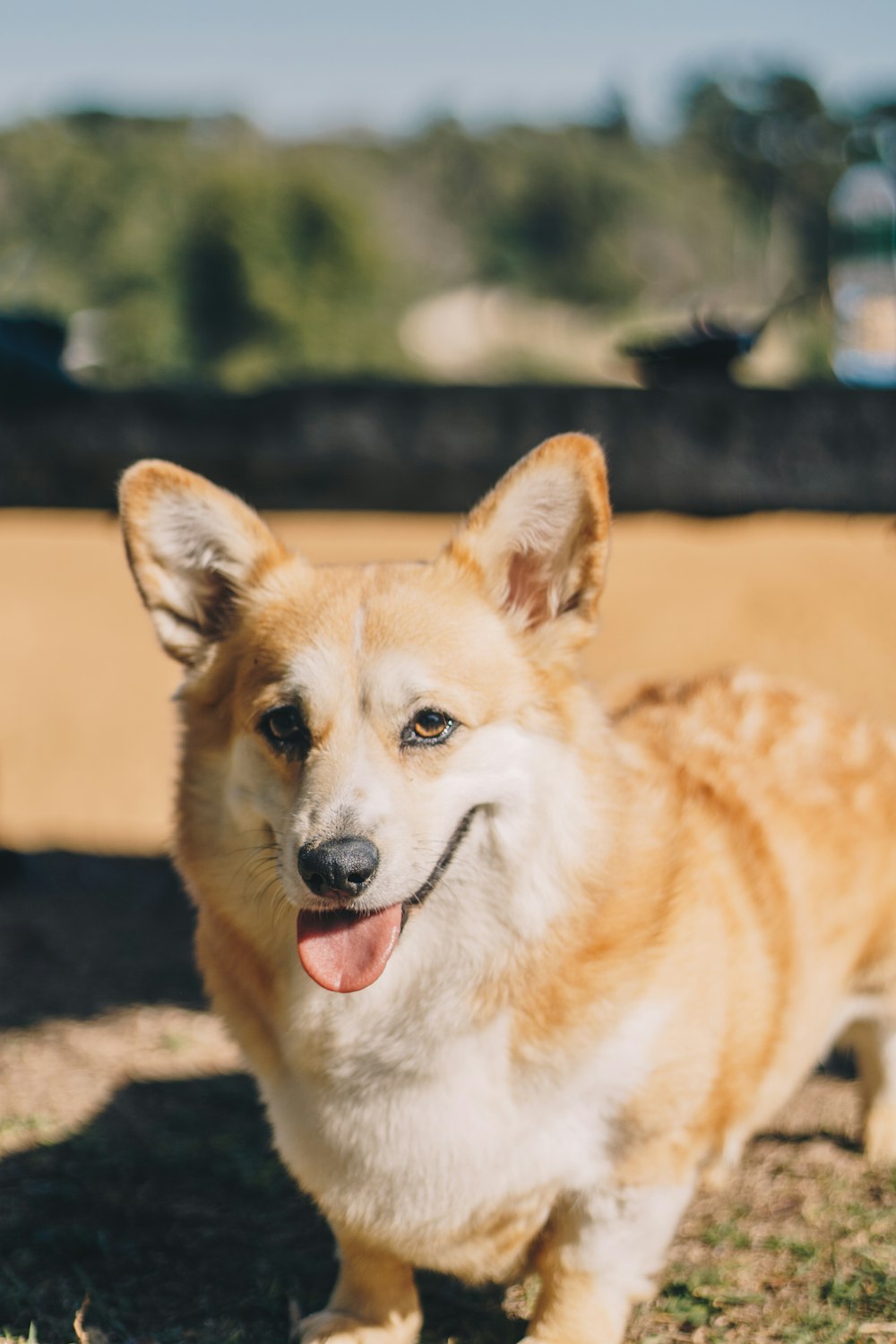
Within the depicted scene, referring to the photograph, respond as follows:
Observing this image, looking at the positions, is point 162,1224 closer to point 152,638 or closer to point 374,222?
point 152,638

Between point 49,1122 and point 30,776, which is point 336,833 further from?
point 30,776

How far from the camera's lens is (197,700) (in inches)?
111

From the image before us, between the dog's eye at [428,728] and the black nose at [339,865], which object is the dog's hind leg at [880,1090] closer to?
the dog's eye at [428,728]

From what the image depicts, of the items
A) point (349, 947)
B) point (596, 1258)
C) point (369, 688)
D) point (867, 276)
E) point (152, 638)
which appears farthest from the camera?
point (867, 276)

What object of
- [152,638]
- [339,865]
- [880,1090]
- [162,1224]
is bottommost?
[152,638]

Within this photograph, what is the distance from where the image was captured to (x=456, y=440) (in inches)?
164

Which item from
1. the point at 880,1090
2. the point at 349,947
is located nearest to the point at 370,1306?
the point at 349,947

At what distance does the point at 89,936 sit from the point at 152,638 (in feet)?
19.7

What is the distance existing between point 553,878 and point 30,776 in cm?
571

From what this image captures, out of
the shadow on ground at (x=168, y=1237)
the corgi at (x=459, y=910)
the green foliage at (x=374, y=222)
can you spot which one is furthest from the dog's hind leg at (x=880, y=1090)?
the green foliage at (x=374, y=222)

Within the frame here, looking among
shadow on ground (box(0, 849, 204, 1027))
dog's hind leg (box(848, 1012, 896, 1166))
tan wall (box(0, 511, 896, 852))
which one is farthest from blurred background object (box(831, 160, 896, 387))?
dog's hind leg (box(848, 1012, 896, 1166))

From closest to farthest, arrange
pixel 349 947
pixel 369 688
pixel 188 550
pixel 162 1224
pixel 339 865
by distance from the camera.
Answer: pixel 339 865 → pixel 349 947 → pixel 369 688 → pixel 188 550 → pixel 162 1224

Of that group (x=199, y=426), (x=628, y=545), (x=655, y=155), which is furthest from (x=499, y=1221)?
(x=655, y=155)

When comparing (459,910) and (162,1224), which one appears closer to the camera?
(459,910)
